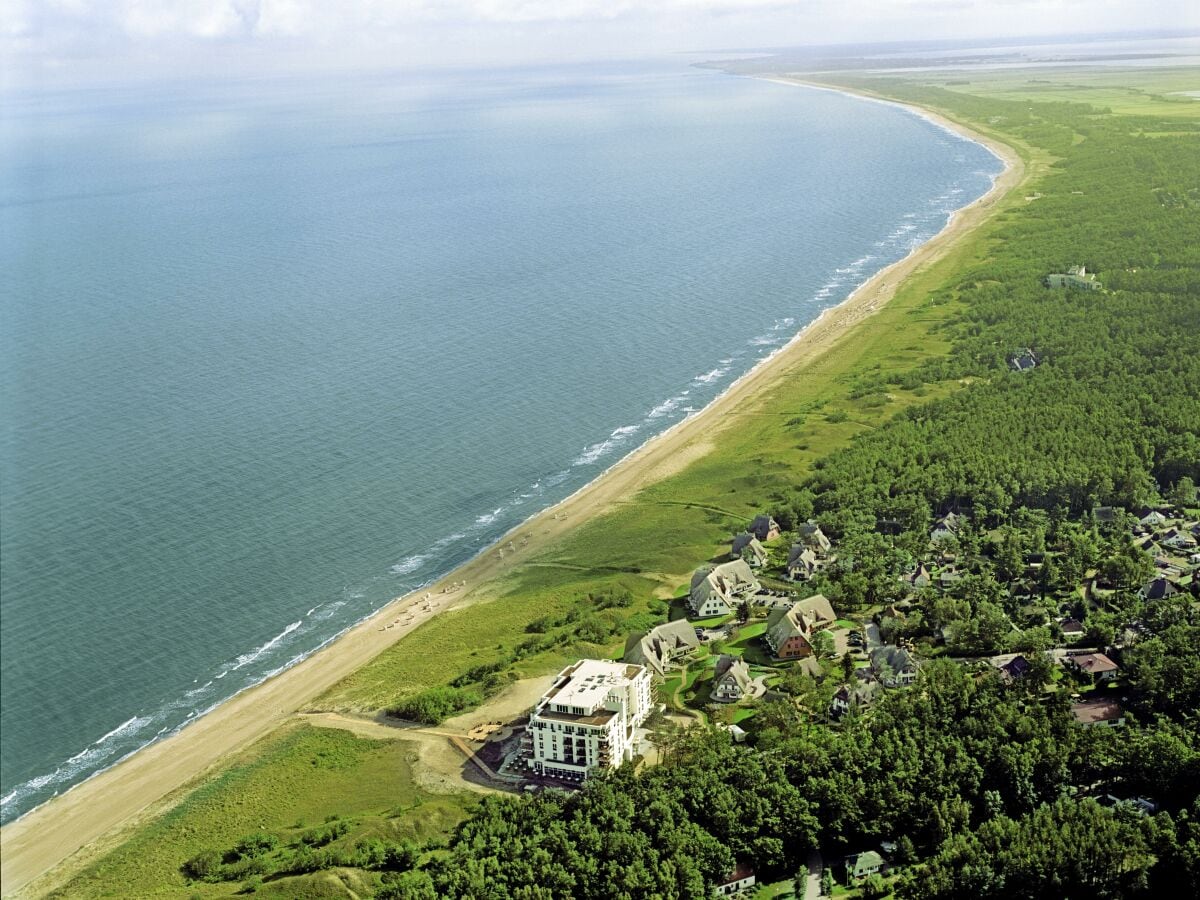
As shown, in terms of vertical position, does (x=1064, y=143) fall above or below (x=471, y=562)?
above

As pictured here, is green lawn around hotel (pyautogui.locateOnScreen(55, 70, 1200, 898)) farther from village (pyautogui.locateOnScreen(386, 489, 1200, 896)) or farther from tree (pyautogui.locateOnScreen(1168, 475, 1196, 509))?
tree (pyautogui.locateOnScreen(1168, 475, 1196, 509))

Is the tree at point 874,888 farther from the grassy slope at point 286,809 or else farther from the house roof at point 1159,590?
the house roof at point 1159,590

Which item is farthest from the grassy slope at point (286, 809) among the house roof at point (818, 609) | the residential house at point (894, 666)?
the house roof at point (818, 609)

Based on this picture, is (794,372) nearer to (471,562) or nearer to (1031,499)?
(1031,499)

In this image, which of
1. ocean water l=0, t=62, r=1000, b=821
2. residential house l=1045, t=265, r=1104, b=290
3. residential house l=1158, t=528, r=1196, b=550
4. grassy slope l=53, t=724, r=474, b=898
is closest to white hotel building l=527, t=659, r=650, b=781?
grassy slope l=53, t=724, r=474, b=898

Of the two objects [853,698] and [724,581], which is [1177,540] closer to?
[724,581]

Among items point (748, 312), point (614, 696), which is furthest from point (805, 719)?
point (748, 312)
